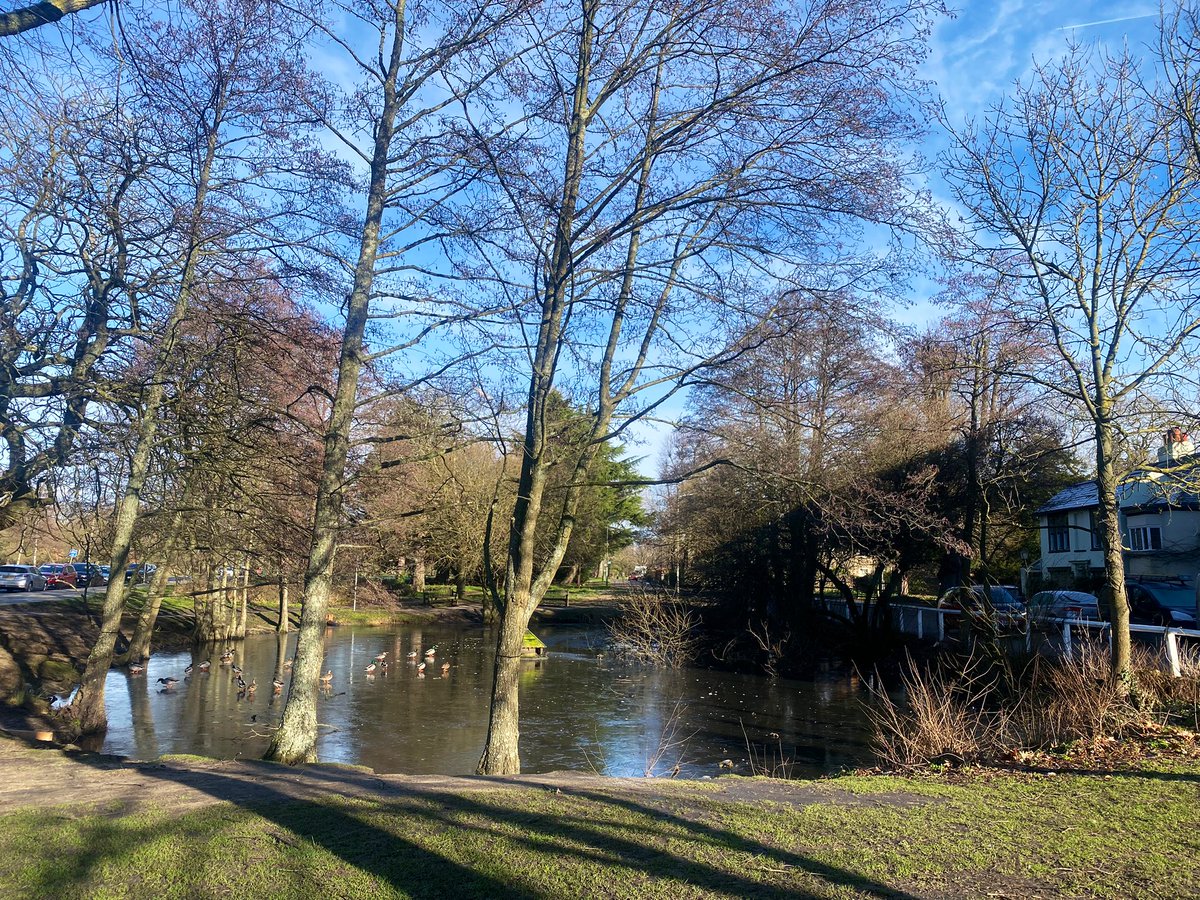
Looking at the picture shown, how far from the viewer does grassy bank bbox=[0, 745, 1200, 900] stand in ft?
15.0

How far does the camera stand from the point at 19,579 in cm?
4216

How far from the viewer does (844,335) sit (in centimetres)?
1034

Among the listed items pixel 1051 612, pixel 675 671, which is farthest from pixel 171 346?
pixel 675 671

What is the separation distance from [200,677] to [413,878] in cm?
2303

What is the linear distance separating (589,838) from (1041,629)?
12493 mm

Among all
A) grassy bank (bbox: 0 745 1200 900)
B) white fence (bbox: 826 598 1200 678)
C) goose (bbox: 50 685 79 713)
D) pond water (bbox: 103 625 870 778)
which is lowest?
pond water (bbox: 103 625 870 778)

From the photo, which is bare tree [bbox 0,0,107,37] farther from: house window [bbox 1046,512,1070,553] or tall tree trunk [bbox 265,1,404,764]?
house window [bbox 1046,512,1070,553]

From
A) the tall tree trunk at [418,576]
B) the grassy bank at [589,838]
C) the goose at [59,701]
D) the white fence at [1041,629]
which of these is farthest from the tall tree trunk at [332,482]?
the tall tree trunk at [418,576]

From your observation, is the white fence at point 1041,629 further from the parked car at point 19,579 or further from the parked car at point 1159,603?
the parked car at point 19,579

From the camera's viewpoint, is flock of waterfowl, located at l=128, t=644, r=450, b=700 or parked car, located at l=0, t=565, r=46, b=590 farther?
parked car, located at l=0, t=565, r=46, b=590

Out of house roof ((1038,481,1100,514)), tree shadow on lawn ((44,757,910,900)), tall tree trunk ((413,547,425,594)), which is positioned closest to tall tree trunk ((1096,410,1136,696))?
tree shadow on lawn ((44,757,910,900))

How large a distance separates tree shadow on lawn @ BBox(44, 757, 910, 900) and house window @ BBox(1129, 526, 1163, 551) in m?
37.5

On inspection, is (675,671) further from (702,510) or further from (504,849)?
(504,849)

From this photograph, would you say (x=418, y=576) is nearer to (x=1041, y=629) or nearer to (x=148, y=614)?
(x=148, y=614)
